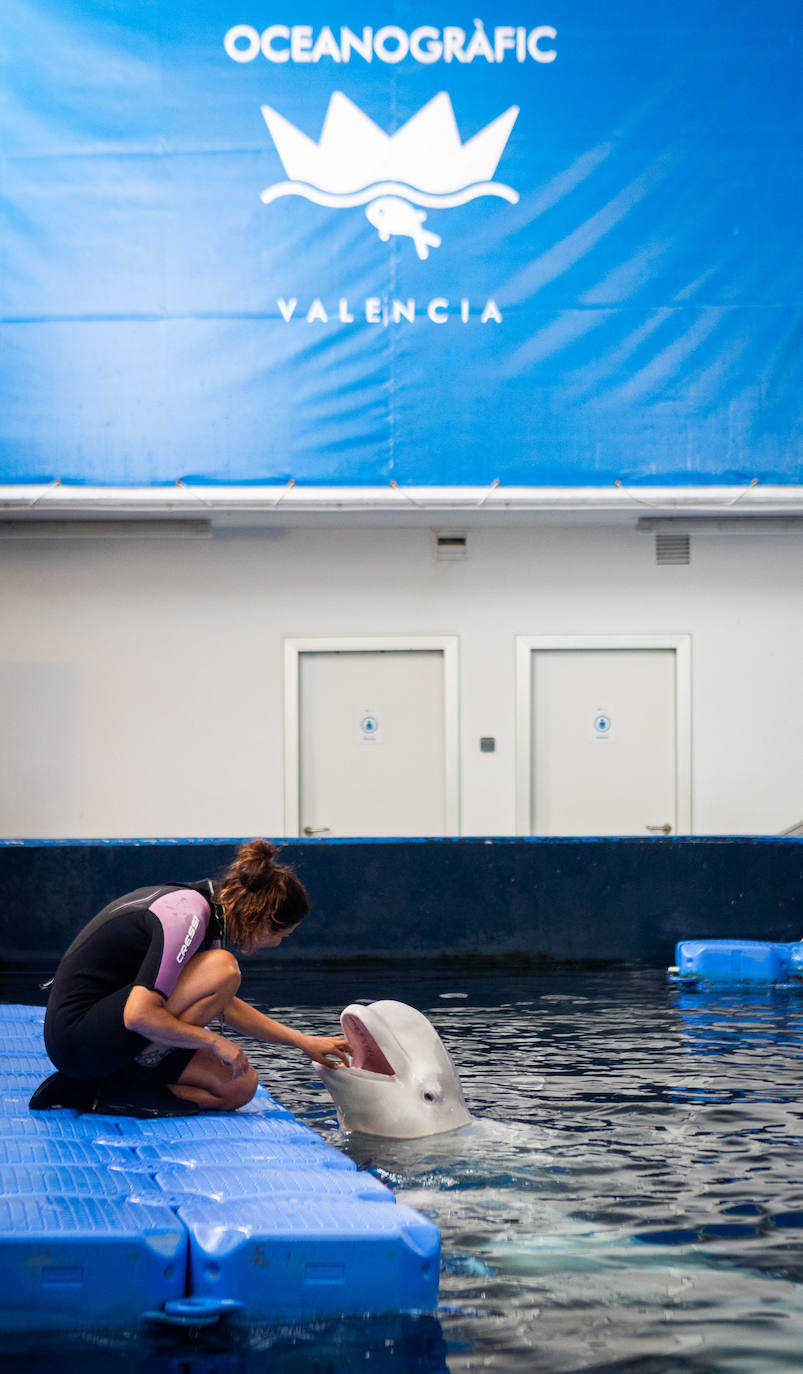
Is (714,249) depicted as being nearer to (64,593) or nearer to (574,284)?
(574,284)

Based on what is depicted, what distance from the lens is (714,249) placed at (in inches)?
473

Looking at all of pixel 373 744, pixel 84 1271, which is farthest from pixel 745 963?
pixel 84 1271

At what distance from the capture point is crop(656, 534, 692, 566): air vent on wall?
42.3ft

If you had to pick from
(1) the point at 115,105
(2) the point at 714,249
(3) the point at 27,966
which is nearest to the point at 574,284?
(2) the point at 714,249

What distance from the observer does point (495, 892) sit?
418 inches

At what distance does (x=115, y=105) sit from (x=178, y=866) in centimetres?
630

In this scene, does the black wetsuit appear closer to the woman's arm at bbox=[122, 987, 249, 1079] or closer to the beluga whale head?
the woman's arm at bbox=[122, 987, 249, 1079]

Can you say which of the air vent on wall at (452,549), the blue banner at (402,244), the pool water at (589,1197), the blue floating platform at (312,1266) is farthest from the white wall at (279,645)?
the blue floating platform at (312,1266)

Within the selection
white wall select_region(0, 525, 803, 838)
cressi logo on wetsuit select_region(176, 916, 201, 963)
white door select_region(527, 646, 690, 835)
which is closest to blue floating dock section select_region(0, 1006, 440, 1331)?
cressi logo on wetsuit select_region(176, 916, 201, 963)

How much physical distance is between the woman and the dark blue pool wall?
17.1ft

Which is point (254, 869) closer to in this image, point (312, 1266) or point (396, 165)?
point (312, 1266)

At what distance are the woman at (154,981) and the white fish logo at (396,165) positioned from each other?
8296 mm

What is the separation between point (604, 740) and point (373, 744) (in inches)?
79.6

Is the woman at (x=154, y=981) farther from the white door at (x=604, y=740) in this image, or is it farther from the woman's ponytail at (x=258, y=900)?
the white door at (x=604, y=740)
